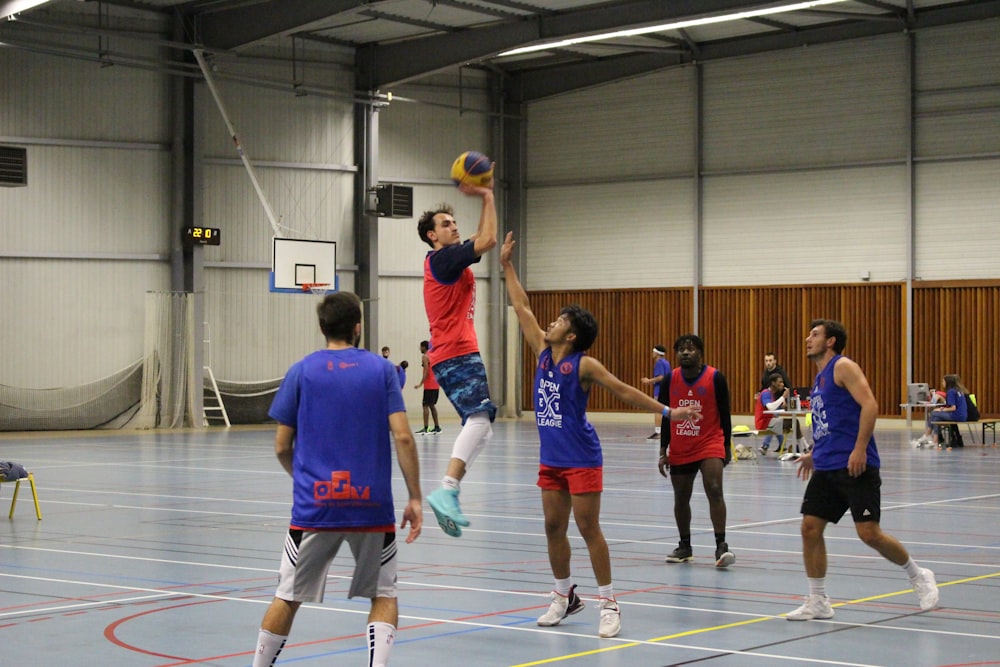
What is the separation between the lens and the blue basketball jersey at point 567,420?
29.3 feet

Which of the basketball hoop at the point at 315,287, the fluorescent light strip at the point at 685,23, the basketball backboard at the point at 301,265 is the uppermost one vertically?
the fluorescent light strip at the point at 685,23

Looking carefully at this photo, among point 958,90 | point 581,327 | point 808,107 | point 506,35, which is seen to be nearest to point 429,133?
point 506,35

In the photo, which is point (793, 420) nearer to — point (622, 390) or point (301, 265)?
point (301, 265)

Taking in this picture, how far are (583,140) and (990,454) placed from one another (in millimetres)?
18130

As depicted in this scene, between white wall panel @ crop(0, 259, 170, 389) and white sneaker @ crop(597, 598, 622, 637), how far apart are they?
2752 cm

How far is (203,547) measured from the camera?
1290 cm

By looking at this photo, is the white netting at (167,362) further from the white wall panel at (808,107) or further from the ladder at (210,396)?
the white wall panel at (808,107)

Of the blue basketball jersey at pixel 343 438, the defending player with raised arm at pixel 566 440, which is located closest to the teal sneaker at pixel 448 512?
the defending player with raised arm at pixel 566 440

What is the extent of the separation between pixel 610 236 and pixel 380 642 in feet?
115

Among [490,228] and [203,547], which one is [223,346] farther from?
[490,228]

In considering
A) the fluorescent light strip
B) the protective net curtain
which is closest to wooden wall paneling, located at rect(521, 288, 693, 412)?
the fluorescent light strip

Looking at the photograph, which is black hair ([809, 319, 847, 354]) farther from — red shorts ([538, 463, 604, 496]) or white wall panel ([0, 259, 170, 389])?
white wall panel ([0, 259, 170, 389])

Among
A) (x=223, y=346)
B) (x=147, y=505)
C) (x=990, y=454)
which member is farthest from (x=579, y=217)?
(x=147, y=505)

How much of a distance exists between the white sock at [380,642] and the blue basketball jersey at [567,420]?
114 inches
